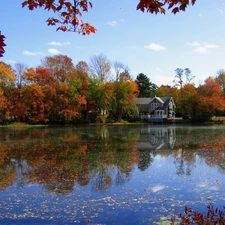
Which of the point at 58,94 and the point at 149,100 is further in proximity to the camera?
the point at 149,100

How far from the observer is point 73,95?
5272 centimetres

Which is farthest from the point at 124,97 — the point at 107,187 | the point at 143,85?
the point at 107,187

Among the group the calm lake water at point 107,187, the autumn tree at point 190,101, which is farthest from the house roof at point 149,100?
the calm lake water at point 107,187

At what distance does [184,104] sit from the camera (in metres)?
64.6

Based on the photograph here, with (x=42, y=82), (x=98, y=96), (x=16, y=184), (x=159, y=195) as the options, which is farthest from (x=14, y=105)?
(x=159, y=195)

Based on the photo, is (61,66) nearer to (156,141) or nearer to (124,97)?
(124,97)

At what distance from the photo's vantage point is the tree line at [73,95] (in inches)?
1987

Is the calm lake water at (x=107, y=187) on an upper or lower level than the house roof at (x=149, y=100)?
lower

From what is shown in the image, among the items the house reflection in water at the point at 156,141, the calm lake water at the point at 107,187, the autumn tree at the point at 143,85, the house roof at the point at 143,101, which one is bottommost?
the calm lake water at the point at 107,187

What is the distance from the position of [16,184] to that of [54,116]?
4408 centimetres

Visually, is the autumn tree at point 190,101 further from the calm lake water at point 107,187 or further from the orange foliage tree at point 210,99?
the calm lake water at point 107,187

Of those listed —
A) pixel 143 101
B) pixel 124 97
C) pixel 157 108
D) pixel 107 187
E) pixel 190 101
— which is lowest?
pixel 107 187

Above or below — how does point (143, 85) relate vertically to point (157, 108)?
above

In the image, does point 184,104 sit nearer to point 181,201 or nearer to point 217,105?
point 217,105
